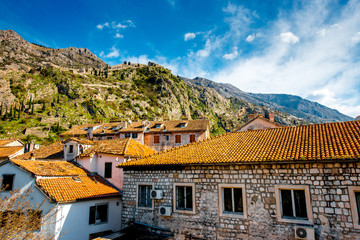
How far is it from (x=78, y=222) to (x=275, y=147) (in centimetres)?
1249

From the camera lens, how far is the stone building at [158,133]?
38281mm

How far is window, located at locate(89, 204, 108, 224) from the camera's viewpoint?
14164 mm

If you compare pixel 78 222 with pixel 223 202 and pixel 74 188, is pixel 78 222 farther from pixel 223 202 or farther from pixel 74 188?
pixel 223 202

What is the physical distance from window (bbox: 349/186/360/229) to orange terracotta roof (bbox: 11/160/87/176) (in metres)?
16.5

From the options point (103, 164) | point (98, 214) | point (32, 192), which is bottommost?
point (98, 214)

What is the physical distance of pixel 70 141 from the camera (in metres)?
20.2

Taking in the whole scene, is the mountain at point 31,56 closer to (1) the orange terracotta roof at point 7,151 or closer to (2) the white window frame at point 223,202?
(1) the orange terracotta roof at point 7,151

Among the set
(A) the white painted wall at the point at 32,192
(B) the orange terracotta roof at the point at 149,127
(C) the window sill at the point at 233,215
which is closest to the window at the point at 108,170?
(A) the white painted wall at the point at 32,192

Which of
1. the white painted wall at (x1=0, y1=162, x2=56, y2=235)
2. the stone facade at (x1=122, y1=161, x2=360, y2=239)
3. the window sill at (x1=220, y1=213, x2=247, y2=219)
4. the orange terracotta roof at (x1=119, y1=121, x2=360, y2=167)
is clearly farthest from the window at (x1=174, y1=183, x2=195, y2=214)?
the white painted wall at (x1=0, y1=162, x2=56, y2=235)

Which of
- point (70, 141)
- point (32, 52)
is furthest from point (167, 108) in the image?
point (32, 52)

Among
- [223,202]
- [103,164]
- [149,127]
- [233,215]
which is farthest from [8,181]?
[149,127]

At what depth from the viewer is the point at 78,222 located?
13.2 metres

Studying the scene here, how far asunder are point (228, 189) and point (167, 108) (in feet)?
286

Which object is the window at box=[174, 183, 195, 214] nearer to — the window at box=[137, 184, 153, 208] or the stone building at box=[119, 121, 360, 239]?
the stone building at box=[119, 121, 360, 239]
